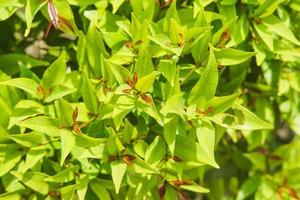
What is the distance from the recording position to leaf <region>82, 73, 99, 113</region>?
1.53m

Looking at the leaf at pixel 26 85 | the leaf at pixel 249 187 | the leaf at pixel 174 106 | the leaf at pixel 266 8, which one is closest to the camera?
the leaf at pixel 174 106

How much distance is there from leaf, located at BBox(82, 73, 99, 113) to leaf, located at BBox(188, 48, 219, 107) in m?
0.25

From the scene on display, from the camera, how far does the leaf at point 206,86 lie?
4.83 feet

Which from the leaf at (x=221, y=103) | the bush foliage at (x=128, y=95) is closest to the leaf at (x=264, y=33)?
the bush foliage at (x=128, y=95)

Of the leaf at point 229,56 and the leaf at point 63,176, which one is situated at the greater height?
the leaf at point 229,56

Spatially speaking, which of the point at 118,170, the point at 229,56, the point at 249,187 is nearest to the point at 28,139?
the point at 118,170

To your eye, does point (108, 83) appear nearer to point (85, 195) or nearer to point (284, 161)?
point (85, 195)

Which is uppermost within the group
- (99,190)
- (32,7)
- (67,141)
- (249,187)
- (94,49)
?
(32,7)

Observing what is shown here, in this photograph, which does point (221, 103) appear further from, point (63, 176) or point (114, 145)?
point (63, 176)

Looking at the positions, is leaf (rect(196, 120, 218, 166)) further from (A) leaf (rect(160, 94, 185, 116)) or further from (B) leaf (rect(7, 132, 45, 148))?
(B) leaf (rect(7, 132, 45, 148))

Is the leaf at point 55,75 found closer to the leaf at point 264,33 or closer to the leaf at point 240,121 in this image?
the leaf at point 240,121

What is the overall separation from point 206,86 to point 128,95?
21 centimetres

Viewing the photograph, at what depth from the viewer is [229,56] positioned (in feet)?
5.16

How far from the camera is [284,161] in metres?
2.24
